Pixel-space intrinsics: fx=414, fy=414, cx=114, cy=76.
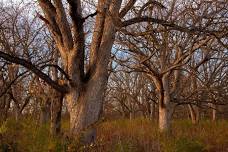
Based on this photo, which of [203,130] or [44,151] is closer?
[44,151]

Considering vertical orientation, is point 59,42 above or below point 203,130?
above

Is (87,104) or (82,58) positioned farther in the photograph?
(82,58)

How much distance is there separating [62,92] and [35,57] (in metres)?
13.9

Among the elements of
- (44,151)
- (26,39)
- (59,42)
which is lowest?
(44,151)

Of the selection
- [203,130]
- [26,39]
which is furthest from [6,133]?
[26,39]

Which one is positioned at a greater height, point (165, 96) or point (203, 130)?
point (165, 96)

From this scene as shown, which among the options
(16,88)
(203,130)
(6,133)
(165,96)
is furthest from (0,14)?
(6,133)

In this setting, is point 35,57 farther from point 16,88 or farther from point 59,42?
point 59,42

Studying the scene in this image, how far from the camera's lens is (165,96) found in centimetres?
1720

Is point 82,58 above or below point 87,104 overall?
above

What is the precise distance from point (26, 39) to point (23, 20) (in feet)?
4.15

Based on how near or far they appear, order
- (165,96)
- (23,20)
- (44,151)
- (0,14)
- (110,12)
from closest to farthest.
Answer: (44,151)
(110,12)
(165,96)
(0,14)
(23,20)

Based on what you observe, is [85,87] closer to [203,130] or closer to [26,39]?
[203,130]

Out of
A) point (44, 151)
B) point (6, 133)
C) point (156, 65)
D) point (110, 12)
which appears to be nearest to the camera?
point (44, 151)
